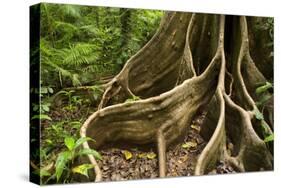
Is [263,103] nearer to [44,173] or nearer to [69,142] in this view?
[69,142]

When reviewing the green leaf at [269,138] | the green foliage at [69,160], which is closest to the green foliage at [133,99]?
→ the green foliage at [69,160]

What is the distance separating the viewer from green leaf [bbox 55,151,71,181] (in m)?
5.67

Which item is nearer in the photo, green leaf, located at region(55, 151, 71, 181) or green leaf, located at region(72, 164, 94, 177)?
green leaf, located at region(55, 151, 71, 181)

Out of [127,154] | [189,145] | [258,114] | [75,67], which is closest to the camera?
[75,67]

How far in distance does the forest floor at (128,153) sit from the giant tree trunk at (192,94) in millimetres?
77

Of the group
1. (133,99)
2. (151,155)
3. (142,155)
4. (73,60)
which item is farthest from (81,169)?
(73,60)

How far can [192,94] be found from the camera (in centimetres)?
659

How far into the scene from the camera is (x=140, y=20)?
20.4ft

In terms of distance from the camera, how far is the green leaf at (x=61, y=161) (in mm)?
5672

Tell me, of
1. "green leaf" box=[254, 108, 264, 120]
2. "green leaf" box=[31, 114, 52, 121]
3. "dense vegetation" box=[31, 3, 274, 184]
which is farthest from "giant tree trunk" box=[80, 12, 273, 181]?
"green leaf" box=[31, 114, 52, 121]

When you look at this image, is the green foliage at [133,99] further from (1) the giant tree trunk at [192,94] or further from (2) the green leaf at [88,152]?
(2) the green leaf at [88,152]

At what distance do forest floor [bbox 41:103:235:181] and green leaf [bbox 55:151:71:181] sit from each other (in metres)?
0.05

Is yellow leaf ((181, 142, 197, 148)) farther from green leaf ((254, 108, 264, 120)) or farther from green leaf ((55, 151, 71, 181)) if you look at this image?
green leaf ((55, 151, 71, 181))

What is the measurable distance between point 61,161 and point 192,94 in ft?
5.79
